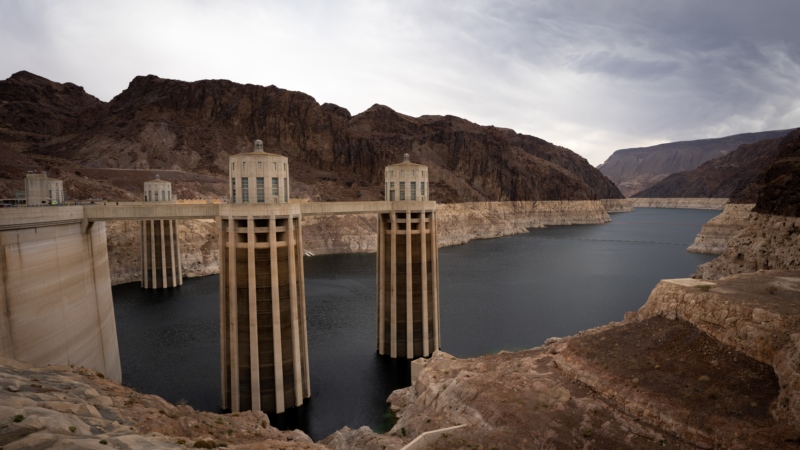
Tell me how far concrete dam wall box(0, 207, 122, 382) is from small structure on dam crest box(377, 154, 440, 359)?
62.3 feet

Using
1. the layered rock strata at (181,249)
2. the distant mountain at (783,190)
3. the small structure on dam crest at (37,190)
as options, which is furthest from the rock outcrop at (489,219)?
the small structure on dam crest at (37,190)

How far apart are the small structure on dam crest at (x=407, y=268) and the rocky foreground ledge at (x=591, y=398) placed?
12.3m

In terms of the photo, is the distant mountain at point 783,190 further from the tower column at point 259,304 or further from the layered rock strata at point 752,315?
the tower column at point 259,304

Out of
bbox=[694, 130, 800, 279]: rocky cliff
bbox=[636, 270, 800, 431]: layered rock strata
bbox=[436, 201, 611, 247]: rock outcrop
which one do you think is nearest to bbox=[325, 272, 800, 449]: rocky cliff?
bbox=[636, 270, 800, 431]: layered rock strata

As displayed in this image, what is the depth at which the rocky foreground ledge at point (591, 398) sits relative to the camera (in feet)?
37.8

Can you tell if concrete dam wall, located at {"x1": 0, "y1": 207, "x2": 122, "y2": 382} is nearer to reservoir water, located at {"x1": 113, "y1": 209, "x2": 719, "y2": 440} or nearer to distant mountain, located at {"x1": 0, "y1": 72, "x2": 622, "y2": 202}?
reservoir water, located at {"x1": 113, "y1": 209, "x2": 719, "y2": 440}

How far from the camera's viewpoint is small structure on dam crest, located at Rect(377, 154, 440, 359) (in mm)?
35500

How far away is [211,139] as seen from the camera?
447 feet

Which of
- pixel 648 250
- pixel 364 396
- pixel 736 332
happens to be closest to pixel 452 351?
pixel 364 396

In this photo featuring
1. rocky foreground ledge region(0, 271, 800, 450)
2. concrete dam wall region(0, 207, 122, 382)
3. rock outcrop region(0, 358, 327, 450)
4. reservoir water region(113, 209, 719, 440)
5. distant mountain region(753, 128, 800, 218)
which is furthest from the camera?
distant mountain region(753, 128, 800, 218)

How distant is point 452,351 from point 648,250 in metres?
87.7

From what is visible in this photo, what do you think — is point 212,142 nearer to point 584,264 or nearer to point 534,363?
point 584,264

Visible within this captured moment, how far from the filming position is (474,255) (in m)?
100

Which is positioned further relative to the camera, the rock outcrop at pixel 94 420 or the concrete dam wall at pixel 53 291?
the concrete dam wall at pixel 53 291
